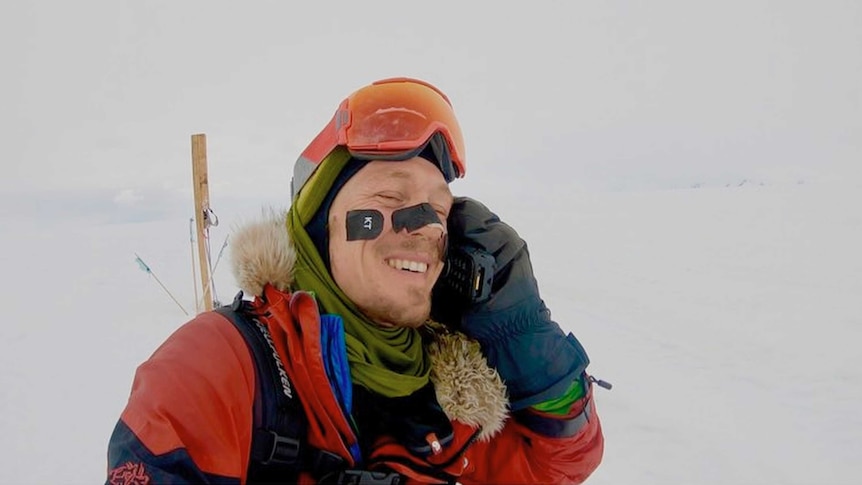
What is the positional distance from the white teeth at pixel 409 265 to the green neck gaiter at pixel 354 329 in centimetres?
20

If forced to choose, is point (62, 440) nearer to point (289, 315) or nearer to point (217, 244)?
point (289, 315)

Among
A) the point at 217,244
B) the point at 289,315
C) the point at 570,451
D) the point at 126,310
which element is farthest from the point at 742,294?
the point at 217,244

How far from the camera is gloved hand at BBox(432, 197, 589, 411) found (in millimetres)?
1845

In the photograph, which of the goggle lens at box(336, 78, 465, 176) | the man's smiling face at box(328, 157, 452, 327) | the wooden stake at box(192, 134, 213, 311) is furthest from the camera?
the wooden stake at box(192, 134, 213, 311)

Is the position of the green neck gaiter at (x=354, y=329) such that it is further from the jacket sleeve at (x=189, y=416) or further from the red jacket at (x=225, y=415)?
the jacket sleeve at (x=189, y=416)

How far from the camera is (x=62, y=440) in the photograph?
443 cm

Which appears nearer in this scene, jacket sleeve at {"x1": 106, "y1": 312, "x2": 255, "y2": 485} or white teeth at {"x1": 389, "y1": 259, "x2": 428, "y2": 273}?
jacket sleeve at {"x1": 106, "y1": 312, "x2": 255, "y2": 485}

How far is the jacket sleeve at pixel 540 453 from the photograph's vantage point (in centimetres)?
185

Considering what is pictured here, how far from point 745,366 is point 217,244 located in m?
17.7

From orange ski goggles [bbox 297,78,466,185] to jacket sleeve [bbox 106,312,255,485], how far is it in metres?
0.83

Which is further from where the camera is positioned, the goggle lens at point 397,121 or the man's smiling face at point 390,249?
the goggle lens at point 397,121

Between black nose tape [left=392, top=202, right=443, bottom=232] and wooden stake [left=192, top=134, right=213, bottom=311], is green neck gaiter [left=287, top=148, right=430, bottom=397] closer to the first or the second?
black nose tape [left=392, top=202, right=443, bottom=232]

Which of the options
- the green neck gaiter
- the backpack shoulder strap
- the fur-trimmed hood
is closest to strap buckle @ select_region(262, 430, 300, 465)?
the backpack shoulder strap

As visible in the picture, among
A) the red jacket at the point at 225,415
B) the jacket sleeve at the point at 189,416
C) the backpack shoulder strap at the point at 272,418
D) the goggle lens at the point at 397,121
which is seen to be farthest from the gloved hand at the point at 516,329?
the jacket sleeve at the point at 189,416
